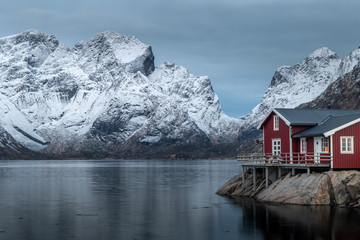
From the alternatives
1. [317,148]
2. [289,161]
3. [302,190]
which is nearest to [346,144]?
[317,148]

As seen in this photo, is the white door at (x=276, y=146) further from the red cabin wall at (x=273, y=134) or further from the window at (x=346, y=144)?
the window at (x=346, y=144)

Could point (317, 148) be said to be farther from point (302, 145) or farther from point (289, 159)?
point (289, 159)

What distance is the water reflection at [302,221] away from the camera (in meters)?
44.2

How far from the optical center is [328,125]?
63938 mm

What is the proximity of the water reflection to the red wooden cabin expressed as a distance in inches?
267

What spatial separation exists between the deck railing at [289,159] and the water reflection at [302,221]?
21.0ft

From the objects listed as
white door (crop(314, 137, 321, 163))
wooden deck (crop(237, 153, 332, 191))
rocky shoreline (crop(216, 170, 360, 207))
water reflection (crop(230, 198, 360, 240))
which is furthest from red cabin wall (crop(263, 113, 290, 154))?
water reflection (crop(230, 198, 360, 240))

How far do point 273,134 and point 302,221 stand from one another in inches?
942

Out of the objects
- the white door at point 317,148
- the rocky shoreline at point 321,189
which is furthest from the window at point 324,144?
the rocky shoreline at point 321,189

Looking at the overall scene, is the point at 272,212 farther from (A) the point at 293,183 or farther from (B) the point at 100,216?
(B) the point at 100,216

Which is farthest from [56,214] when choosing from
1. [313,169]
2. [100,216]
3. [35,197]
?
[313,169]

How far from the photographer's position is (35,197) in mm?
80625

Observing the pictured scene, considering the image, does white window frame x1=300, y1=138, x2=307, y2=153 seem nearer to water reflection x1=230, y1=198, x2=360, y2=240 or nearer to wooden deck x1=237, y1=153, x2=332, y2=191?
wooden deck x1=237, y1=153, x2=332, y2=191

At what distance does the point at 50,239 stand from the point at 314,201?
28066mm
